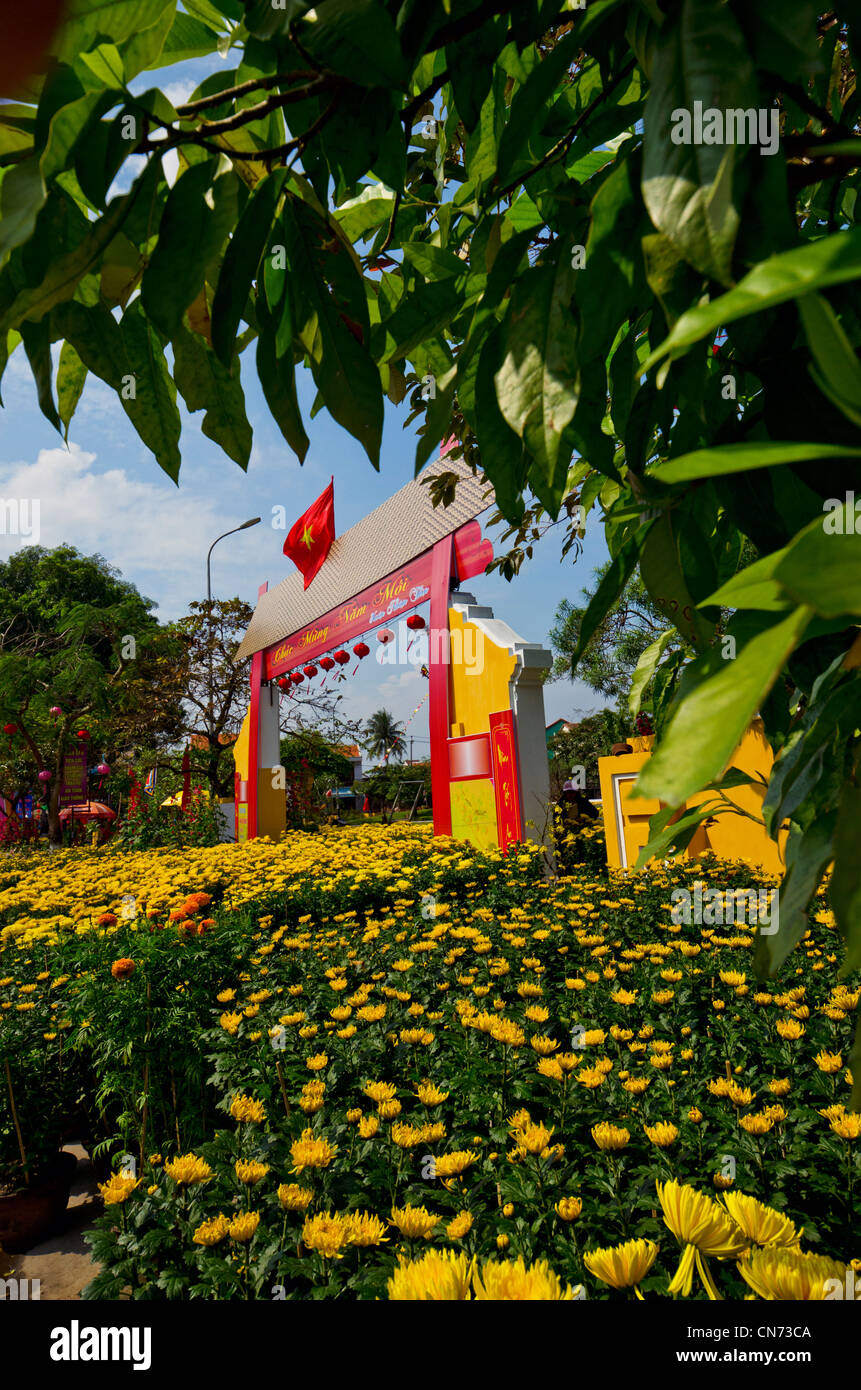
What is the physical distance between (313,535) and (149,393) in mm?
9512

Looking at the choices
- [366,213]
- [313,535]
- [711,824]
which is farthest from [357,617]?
[366,213]

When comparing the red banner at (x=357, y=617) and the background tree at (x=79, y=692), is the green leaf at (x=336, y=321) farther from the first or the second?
the background tree at (x=79, y=692)

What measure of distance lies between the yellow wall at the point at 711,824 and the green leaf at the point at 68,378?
4.21 metres

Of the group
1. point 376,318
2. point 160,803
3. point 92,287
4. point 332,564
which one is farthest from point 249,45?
point 160,803

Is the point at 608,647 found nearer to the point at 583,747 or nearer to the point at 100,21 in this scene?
the point at 583,747

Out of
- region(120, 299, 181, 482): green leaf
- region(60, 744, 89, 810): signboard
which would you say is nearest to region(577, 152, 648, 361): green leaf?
region(120, 299, 181, 482): green leaf

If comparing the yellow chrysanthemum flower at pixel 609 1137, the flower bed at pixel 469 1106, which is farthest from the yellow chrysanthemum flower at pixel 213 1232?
the yellow chrysanthemum flower at pixel 609 1137

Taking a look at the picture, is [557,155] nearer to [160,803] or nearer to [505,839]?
[505,839]

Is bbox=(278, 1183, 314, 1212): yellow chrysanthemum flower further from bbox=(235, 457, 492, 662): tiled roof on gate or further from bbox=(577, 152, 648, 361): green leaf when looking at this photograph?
bbox=(235, 457, 492, 662): tiled roof on gate

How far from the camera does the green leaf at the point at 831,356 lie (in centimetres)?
23

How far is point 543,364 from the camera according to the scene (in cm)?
49

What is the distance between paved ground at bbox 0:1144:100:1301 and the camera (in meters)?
2.34
